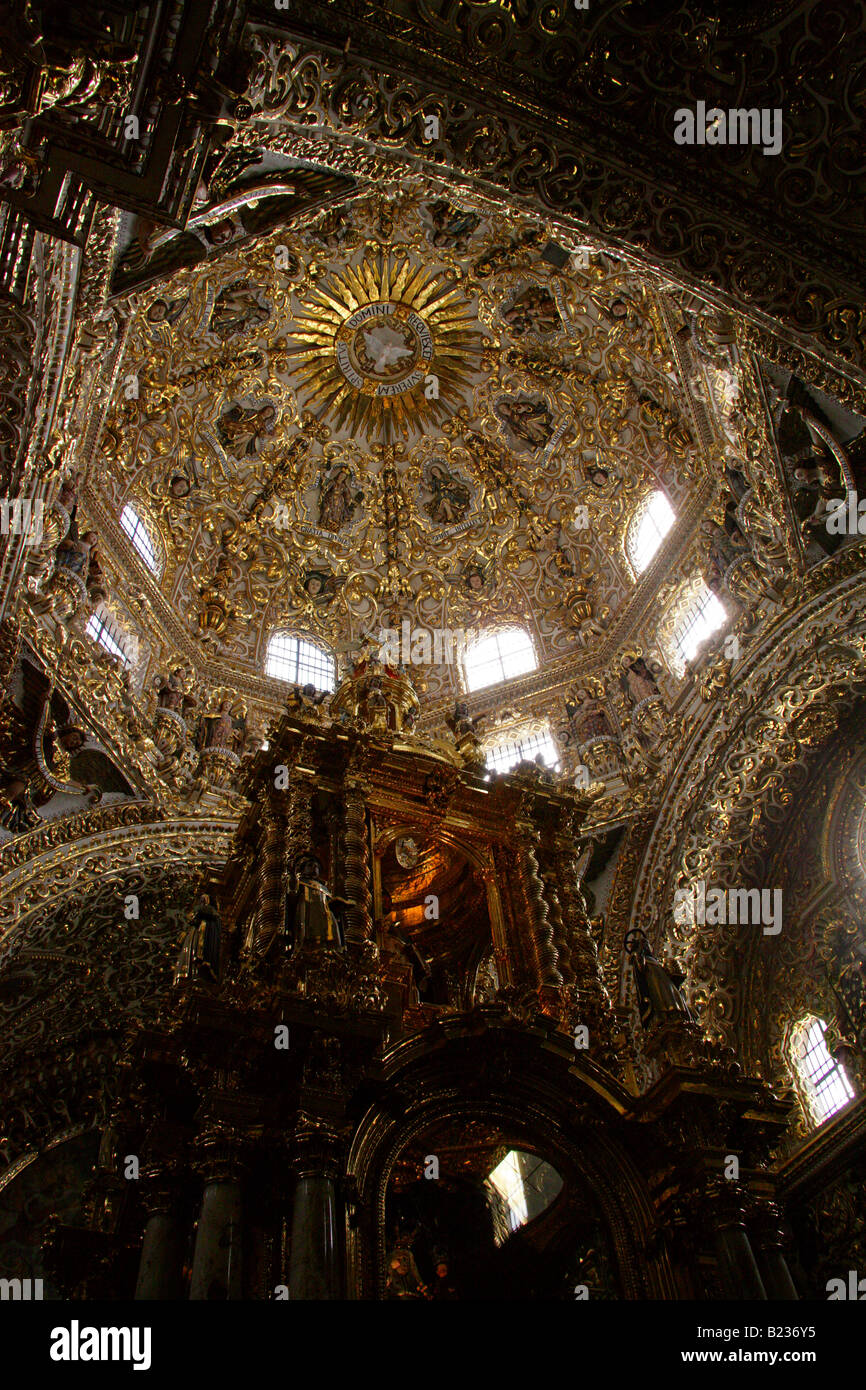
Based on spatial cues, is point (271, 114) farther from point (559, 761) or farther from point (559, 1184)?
point (559, 761)

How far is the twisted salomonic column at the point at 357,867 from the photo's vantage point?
30.8ft

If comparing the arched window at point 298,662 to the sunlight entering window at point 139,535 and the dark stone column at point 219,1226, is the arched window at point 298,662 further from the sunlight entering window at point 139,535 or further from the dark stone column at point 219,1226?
the dark stone column at point 219,1226

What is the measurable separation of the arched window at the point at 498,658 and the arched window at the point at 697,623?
3.83 m

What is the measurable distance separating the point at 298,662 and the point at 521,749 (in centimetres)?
528

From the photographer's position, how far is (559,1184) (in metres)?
8.23

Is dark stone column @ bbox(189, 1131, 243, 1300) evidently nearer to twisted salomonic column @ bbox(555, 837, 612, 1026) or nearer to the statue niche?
twisted salomonic column @ bbox(555, 837, 612, 1026)

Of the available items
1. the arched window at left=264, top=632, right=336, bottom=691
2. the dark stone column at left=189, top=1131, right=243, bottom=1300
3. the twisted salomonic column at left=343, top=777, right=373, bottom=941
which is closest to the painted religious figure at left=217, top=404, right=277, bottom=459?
the arched window at left=264, top=632, right=336, bottom=691

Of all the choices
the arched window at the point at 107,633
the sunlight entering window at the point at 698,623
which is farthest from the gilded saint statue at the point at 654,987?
the arched window at the point at 107,633

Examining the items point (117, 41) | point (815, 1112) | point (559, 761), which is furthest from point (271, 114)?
point (815, 1112)

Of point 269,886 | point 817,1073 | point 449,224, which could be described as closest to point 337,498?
point 449,224

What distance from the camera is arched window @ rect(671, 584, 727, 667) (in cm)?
1689

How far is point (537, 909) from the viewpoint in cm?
1066

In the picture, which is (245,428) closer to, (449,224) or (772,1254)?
(449,224)

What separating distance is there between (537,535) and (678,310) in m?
6.67
